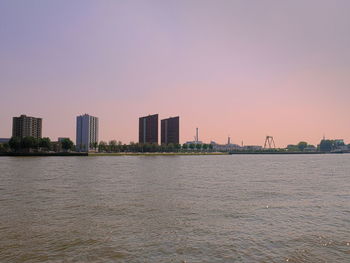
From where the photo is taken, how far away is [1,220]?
2133cm

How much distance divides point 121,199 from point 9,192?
47.3 feet

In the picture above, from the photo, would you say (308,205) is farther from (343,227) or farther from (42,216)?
(42,216)

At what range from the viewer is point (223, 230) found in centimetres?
1869

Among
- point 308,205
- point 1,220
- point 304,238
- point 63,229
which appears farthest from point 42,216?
point 308,205

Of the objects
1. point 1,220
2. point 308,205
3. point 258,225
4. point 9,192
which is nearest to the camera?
A: point 258,225

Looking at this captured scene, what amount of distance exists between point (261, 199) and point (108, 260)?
2095 cm

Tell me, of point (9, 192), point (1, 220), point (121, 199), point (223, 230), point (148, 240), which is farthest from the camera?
point (9, 192)

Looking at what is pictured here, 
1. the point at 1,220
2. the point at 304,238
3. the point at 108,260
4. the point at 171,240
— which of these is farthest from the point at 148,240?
the point at 1,220

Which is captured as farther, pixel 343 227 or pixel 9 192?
pixel 9 192

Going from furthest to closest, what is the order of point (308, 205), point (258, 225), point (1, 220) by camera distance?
1. point (308, 205)
2. point (1, 220)
3. point (258, 225)

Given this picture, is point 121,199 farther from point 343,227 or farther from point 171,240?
point 343,227

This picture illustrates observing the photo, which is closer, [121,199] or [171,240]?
[171,240]

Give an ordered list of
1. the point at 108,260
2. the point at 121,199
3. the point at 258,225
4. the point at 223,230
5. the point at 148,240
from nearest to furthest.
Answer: the point at 108,260
the point at 148,240
the point at 223,230
the point at 258,225
the point at 121,199

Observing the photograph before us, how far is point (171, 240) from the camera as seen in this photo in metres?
16.6
